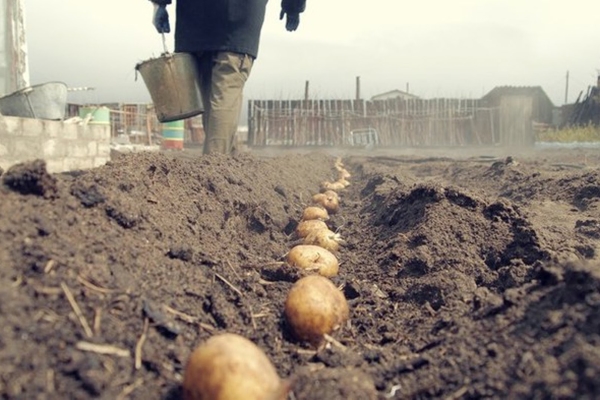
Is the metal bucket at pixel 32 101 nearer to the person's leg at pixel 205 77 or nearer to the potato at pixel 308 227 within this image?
the person's leg at pixel 205 77

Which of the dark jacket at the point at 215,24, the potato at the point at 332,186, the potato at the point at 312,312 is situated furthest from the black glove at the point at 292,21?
the potato at the point at 312,312

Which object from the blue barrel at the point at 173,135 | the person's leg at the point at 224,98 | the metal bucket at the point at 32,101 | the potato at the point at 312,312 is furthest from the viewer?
the blue barrel at the point at 173,135

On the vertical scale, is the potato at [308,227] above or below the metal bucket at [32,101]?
below

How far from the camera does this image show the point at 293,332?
2.44 meters

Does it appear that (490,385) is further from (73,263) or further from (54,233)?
(54,233)

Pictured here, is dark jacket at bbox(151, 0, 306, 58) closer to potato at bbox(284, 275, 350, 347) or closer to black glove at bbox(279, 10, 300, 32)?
black glove at bbox(279, 10, 300, 32)

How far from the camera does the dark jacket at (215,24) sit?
6.02m

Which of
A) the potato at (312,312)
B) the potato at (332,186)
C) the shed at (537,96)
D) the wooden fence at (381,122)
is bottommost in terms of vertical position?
the potato at (312,312)

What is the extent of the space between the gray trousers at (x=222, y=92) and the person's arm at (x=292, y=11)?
1104 mm

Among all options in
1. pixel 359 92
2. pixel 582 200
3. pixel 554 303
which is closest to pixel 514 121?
pixel 359 92

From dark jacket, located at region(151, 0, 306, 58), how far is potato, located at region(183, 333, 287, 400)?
195 inches

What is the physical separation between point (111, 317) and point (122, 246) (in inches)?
21.5

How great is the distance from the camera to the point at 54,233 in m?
2.14

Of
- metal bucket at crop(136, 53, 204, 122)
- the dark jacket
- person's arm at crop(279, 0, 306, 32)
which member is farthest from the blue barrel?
metal bucket at crop(136, 53, 204, 122)
